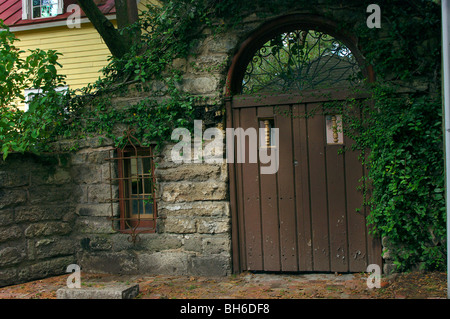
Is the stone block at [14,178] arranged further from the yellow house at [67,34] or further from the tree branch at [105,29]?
Answer: the yellow house at [67,34]

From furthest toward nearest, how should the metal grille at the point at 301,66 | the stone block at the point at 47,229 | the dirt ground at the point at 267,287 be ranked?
the stone block at the point at 47,229
the metal grille at the point at 301,66
the dirt ground at the point at 267,287

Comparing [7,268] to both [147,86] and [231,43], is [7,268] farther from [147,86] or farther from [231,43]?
[231,43]

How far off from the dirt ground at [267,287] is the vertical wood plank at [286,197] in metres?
0.26

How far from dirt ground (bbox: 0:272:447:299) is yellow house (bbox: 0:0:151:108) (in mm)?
6129

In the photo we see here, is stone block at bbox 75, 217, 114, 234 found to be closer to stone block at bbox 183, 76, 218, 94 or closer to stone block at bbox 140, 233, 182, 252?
stone block at bbox 140, 233, 182, 252

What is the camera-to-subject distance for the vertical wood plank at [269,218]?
17.0 feet

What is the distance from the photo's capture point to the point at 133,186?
5781mm

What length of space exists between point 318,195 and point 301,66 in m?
1.55

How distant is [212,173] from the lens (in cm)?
528

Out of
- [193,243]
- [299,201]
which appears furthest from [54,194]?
[299,201]
